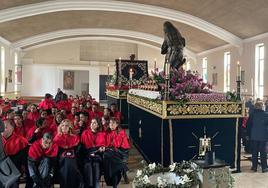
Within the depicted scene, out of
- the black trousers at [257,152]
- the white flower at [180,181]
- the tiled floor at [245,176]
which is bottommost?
the tiled floor at [245,176]

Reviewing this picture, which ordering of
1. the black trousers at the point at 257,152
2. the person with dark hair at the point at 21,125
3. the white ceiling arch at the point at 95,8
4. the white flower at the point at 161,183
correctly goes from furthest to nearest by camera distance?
1. the white ceiling arch at the point at 95,8
2. the black trousers at the point at 257,152
3. the person with dark hair at the point at 21,125
4. the white flower at the point at 161,183

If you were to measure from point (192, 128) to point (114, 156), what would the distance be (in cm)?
168

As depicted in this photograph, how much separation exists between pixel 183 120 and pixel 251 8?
7817 millimetres

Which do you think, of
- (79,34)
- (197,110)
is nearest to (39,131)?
(197,110)

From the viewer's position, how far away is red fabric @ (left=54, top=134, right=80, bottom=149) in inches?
203

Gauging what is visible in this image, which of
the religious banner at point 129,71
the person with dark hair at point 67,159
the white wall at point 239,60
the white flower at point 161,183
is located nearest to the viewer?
the white flower at point 161,183

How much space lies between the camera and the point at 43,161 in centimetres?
490

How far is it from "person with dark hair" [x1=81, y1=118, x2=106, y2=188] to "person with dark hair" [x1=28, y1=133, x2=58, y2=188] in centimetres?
56

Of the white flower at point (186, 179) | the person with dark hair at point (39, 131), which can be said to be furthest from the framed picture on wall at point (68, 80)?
the white flower at point (186, 179)

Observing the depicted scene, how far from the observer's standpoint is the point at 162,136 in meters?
6.05

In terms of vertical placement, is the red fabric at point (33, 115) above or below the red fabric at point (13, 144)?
above

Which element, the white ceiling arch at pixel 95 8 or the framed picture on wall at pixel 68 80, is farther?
the framed picture on wall at pixel 68 80

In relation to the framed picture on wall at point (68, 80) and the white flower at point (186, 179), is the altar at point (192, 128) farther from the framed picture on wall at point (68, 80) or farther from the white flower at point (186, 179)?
the framed picture on wall at point (68, 80)

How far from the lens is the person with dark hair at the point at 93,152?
5273mm
